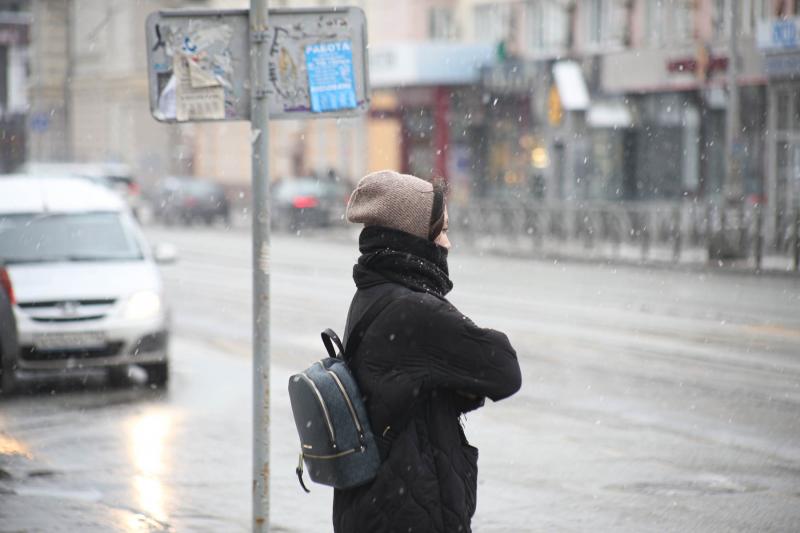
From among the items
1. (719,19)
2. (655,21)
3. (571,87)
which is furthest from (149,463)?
(571,87)

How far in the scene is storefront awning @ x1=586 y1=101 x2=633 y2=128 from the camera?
3853cm

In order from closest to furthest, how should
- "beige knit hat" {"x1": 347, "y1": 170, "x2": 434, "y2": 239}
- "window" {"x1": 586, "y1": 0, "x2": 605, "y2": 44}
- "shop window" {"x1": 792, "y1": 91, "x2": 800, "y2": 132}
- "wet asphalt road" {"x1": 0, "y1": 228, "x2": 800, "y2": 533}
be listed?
"beige knit hat" {"x1": 347, "y1": 170, "x2": 434, "y2": 239}, "wet asphalt road" {"x1": 0, "y1": 228, "x2": 800, "y2": 533}, "shop window" {"x1": 792, "y1": 91, "x2": 800, "y2": 132}, "window" {"x1": 586, "y1": 0, "x2": 605, "y2": 44}

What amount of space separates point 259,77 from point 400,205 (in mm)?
2100

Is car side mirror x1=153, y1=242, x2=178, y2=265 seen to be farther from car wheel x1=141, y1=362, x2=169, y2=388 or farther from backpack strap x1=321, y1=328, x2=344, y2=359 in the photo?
backpack strap x1=321, y1=328, x2=344, y2=359

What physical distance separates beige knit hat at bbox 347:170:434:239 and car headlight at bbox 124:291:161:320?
8.07 m

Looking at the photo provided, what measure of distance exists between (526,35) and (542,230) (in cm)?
1212

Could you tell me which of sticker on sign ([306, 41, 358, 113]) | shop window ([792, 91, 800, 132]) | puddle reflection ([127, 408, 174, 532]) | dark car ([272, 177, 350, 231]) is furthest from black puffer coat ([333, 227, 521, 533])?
dark car ([272, 177, 350, 231])

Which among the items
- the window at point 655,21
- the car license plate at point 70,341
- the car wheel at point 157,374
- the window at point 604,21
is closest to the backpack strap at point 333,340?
the car license plate at point 70,341

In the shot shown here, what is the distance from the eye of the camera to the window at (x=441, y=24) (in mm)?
46625

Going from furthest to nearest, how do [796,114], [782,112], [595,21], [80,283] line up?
1. [595,21]
2. [782,112]
3. [796,114]
4. [80,283]

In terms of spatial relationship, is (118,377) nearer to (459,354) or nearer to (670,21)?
(459,354)

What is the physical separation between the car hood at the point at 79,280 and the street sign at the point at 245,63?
19.5ft

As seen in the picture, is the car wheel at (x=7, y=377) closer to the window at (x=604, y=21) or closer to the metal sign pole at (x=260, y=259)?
the metal sign pole at (x=260, y=259)

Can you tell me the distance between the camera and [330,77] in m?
5.86
